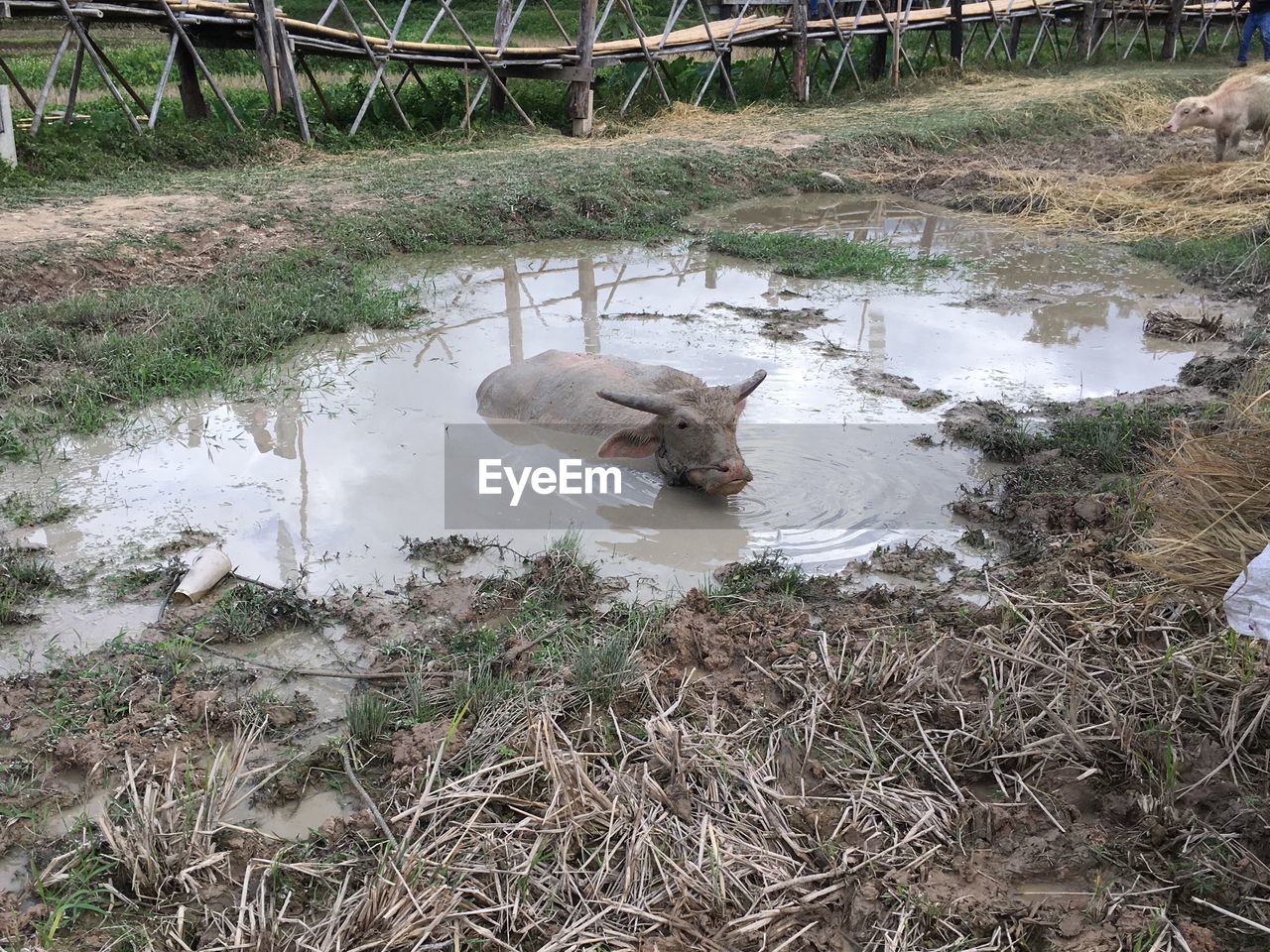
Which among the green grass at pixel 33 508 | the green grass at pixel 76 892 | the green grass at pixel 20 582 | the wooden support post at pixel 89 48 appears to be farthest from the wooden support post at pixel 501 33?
the green grass at pixel 76 892

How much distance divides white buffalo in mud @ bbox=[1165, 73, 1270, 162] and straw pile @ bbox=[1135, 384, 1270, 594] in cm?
1147

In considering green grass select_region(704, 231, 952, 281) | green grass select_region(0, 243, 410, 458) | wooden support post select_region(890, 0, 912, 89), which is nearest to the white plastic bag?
green grass select_region(0, 243, 410, 458)

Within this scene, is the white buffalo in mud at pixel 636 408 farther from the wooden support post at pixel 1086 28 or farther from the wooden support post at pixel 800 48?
the wooden support post at pixel 1086 28

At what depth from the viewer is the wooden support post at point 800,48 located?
1650 cm

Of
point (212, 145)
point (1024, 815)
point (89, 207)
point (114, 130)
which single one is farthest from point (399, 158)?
point (1024, 815)

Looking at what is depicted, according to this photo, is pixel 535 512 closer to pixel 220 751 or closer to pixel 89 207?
pixel 220 751

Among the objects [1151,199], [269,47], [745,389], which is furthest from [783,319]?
[269,47]

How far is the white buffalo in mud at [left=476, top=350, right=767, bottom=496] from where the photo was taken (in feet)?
16.5

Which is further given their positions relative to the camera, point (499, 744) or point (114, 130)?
point (114, 130)

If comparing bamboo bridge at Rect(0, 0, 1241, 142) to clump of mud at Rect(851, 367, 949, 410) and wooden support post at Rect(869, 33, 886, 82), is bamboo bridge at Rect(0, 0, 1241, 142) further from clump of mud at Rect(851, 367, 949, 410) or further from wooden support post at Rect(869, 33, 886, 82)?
→ clump of mud at Rect(851, 367, 949, 410)

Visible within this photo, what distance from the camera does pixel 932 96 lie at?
17391mm

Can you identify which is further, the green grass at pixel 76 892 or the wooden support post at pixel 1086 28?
the wooden support post at pixel 1086 28

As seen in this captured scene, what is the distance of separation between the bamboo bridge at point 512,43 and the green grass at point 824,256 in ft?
17.7

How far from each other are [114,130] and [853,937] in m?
11.1
